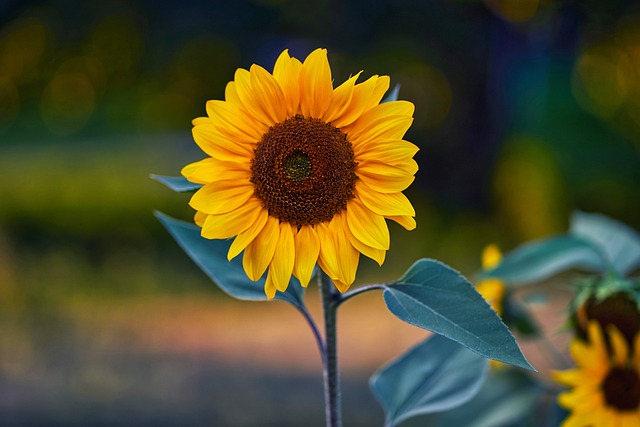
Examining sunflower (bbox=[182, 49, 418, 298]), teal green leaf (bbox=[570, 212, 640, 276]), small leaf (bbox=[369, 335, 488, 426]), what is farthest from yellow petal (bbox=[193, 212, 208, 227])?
teal green leaf (bbox=[570, 212, 640, 276])

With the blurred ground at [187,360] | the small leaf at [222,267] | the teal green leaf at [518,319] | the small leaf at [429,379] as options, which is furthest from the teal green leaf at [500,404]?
the blurred ground at [187,360]

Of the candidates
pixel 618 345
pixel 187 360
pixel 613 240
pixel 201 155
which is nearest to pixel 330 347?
pixel 618 345

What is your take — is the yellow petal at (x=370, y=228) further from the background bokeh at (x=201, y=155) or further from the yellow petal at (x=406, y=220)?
the background bokeh at (x=201, y=155)

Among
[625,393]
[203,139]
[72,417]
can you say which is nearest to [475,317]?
[203,139]

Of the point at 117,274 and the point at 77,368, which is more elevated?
the point at 117,274

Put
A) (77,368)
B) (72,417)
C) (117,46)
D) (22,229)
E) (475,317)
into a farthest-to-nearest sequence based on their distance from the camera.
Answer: (117,46), (22,229), (77,368), (72,417), (475,317)

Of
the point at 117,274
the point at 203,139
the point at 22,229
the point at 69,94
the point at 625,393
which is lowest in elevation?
the point at 625,393

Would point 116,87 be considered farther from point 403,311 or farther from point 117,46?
point 403,311
